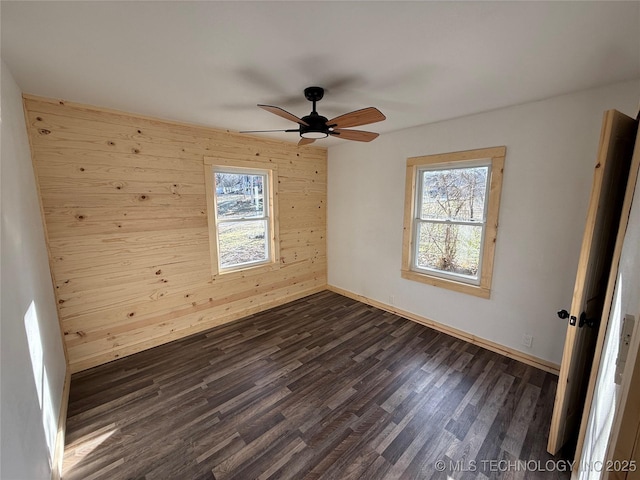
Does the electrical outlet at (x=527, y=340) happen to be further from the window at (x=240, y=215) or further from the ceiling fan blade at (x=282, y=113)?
the window at (x=240, y=215)

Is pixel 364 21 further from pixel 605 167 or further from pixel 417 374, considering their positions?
pixel 417 374

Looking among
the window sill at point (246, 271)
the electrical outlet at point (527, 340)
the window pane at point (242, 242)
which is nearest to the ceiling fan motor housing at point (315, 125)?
the window pane at point (242, 242)

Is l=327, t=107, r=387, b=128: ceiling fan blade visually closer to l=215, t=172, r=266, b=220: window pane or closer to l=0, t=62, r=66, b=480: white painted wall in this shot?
l=215, t=172, r=266, b=220: window pane

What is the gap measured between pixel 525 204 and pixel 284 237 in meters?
2.97

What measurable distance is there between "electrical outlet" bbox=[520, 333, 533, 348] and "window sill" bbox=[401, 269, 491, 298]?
47 cm

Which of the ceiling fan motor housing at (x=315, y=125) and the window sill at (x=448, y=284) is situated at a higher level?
the ceiling fan motor housing at (x=315, y=125)

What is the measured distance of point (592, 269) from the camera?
5.02 ft

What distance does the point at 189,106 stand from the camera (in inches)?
95.5

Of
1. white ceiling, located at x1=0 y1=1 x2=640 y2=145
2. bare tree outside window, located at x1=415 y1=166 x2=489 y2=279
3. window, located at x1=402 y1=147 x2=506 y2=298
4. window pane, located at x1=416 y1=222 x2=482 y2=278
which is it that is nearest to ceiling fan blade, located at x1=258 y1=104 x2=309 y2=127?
white ceiling, located at x1=0 y1=1 x2=640 y2=145

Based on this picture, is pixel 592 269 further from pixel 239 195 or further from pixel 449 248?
pixel 239 195

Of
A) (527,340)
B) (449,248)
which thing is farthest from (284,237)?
(527,340)

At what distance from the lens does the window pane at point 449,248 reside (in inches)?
117

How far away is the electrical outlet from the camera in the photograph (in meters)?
2.58

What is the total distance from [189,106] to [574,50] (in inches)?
114
